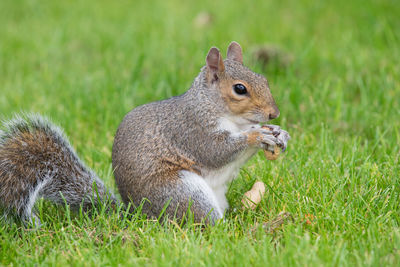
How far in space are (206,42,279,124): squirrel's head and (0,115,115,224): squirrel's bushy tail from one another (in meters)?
0.59

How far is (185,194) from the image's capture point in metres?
1.96

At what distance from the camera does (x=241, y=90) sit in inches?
79.9

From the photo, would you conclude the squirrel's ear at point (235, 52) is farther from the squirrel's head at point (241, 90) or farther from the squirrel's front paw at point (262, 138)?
the squirrel's front paw at point (262, 138)

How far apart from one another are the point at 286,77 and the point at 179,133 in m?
1.48

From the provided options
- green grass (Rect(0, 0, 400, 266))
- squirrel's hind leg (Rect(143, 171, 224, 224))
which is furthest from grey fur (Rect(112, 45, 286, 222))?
green grass (Rect(0, 0, 400, 266))

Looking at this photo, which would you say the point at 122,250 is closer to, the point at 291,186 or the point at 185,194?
the point at 185,194

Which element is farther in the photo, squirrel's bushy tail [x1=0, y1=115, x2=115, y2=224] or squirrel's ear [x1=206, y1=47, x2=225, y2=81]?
squirrel's ear [x1=206, y1=47, x2=225, y2=81]

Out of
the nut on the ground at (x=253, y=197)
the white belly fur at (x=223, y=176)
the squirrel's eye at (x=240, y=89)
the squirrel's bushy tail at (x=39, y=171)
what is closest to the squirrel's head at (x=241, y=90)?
the squirrel's eye at (x=240, y=89)

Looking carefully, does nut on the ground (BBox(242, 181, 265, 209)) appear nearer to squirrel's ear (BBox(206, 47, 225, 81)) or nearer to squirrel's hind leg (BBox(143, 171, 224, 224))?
squirrel's hind leg (BBox(143, 171, 224, 224))

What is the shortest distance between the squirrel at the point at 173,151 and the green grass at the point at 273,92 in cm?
9

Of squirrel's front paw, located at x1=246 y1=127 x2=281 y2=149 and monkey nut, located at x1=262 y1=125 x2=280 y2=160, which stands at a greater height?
squirrel's front paw, located at x1=246 y1=127 x2=281 y2=149

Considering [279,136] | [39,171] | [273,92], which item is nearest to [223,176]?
[279,136]

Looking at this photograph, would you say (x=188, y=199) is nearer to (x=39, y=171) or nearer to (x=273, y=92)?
(x=39, y=171)

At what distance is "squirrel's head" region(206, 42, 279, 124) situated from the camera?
2.01m
